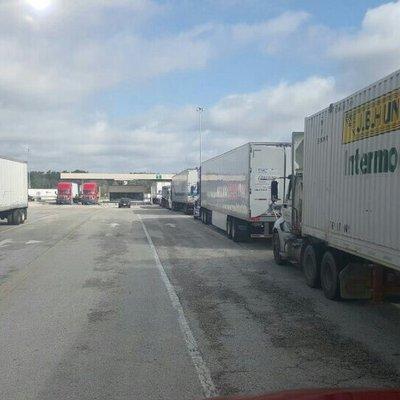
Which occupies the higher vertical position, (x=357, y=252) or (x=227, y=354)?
(x=357, y=252)

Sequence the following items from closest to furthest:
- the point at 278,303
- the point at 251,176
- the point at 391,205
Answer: the point at 391,205
the point at 278,303
the point at 251,176

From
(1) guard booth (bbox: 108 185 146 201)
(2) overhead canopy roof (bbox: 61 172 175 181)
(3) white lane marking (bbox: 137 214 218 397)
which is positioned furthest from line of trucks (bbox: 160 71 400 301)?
(2) overhead canopy roof (bbox: 61 172 175 181)

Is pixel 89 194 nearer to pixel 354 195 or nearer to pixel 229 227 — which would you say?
pixel 229 227

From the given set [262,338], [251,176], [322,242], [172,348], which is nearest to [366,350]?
[262,338]

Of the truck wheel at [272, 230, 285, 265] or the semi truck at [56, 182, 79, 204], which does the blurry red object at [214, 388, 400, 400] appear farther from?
the semi truck at [56, 182, 79, 204]

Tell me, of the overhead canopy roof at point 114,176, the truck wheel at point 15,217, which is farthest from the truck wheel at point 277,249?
the overhead canopy roof at point 114,176

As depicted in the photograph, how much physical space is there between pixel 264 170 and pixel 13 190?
17911mm

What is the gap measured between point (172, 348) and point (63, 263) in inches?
341

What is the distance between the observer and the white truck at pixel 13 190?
97.3 feet

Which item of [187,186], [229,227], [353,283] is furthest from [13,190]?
[353,283]

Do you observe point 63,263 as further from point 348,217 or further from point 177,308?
point 348,217

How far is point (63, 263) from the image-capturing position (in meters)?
14.8

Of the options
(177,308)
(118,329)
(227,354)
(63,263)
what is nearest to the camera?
(227,354)

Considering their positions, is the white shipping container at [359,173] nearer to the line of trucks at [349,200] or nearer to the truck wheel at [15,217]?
the line of trucks at [349,200]
